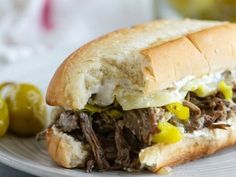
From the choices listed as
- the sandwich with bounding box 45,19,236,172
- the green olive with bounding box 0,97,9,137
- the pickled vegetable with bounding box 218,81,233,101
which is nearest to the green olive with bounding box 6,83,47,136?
the green olive with bounding box 0,97,9,137

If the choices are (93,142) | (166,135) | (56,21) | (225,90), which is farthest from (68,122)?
(56,21)

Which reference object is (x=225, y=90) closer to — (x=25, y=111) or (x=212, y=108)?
(x=212, y=108)

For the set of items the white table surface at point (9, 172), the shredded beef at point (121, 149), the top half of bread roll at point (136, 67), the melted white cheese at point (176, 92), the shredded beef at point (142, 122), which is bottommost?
the white table surface at point (9, 172)

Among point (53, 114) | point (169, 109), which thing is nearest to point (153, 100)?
point (169, 109)

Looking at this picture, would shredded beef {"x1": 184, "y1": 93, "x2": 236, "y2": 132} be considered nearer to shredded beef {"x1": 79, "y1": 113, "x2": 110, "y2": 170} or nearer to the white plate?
the white plate

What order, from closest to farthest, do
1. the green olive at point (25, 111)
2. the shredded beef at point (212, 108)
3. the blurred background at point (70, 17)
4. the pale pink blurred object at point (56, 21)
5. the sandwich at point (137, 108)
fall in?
the sandwich at point (137, 108)
the shredded beef at point (212, 108)
the green olive at point (25, 111)
the blurred background at point (70, 17)
the pale pink blurred object at point (56, 21)

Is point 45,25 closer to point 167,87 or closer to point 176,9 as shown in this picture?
point 176,9

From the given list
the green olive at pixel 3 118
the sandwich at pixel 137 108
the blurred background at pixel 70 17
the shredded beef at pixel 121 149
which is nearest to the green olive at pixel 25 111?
the green olive at pixel 3 118

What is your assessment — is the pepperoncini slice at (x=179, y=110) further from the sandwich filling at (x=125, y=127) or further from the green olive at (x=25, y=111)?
the green olive at (x=25, y=111)
